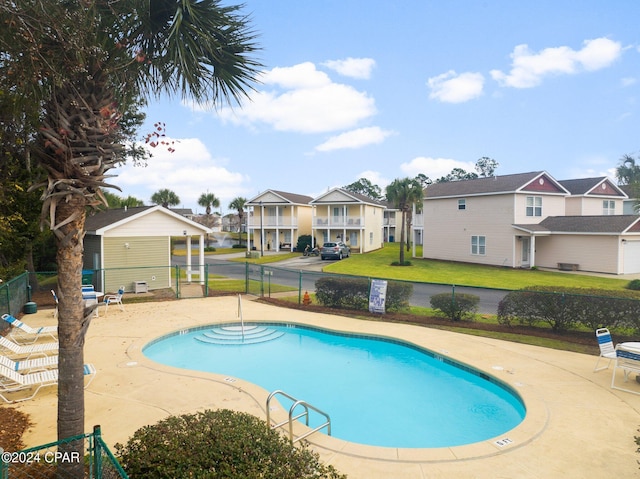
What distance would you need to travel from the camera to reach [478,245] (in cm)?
3612

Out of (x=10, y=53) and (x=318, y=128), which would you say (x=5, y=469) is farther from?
(x=318, y=128)

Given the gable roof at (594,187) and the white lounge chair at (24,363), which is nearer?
the white lounge chair at (24,363)

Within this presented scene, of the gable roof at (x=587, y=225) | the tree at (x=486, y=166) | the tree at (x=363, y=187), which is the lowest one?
the gable roof at (x=587, y=225)

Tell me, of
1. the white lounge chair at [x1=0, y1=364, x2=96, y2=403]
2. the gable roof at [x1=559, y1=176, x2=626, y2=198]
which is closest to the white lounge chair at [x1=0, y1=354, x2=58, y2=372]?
the white lounge chair at [x1=0, y1=364, x2=96, y2=403]

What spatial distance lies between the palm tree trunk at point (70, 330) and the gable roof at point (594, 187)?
44456 millimetres

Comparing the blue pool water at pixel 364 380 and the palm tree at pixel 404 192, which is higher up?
the palm tree at pixel 404 192

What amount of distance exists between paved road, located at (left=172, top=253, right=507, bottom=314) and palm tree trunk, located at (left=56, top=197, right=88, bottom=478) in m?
13.6

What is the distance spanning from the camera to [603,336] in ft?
31.8

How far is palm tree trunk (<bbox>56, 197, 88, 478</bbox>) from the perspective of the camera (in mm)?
4637

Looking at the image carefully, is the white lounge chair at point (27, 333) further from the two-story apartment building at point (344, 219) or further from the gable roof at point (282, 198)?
the gable roof at point (282, 198)

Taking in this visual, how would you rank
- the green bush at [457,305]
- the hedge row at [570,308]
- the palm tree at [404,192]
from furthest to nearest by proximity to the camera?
the palm tree at [404,192] → the green bush at [457,305] → the hedge row at [570,308]

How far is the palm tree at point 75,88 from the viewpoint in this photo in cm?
461

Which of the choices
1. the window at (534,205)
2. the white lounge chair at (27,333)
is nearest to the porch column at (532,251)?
the window at (534,205)

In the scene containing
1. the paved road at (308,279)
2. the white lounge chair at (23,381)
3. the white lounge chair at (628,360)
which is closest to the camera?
the white lounge chair at (23,381)
